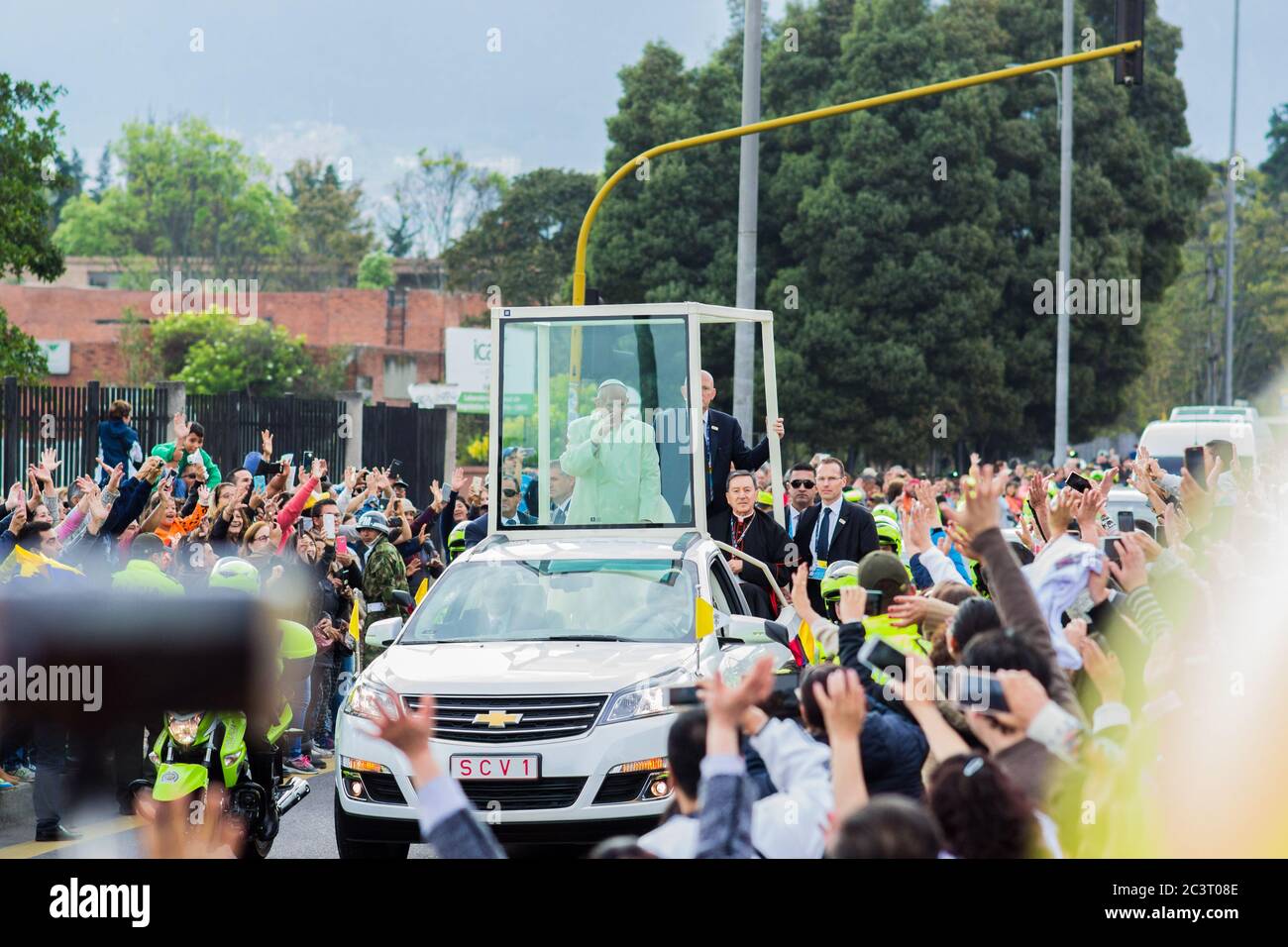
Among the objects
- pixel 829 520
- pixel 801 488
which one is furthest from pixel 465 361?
pixel 829 520

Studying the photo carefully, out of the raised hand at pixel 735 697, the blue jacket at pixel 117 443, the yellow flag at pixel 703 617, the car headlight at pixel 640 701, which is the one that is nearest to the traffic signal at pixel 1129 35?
the blue jacket at pixel 117 443

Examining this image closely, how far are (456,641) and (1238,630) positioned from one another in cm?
432

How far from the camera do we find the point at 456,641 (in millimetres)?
8953

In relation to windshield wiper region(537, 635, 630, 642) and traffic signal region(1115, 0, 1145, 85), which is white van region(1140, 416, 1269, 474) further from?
windshield wiper region(537, 635, 630, 642)

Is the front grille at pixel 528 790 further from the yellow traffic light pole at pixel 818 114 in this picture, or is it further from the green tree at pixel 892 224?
the green tree at pixel 892 224

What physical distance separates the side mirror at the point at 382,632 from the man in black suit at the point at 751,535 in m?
2.81

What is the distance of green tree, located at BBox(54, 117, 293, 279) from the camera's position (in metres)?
99.6

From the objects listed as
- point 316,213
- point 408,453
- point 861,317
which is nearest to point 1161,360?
point 861,317

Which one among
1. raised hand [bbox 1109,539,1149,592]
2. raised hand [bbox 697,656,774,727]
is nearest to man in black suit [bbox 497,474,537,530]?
raised hand [bbox 1109,539,1149,592]

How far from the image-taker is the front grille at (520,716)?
318 inches

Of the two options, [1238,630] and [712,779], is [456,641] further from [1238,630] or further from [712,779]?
[712,779]

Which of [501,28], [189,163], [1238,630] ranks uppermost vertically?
[189,163]

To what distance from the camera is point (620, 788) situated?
8.04m
